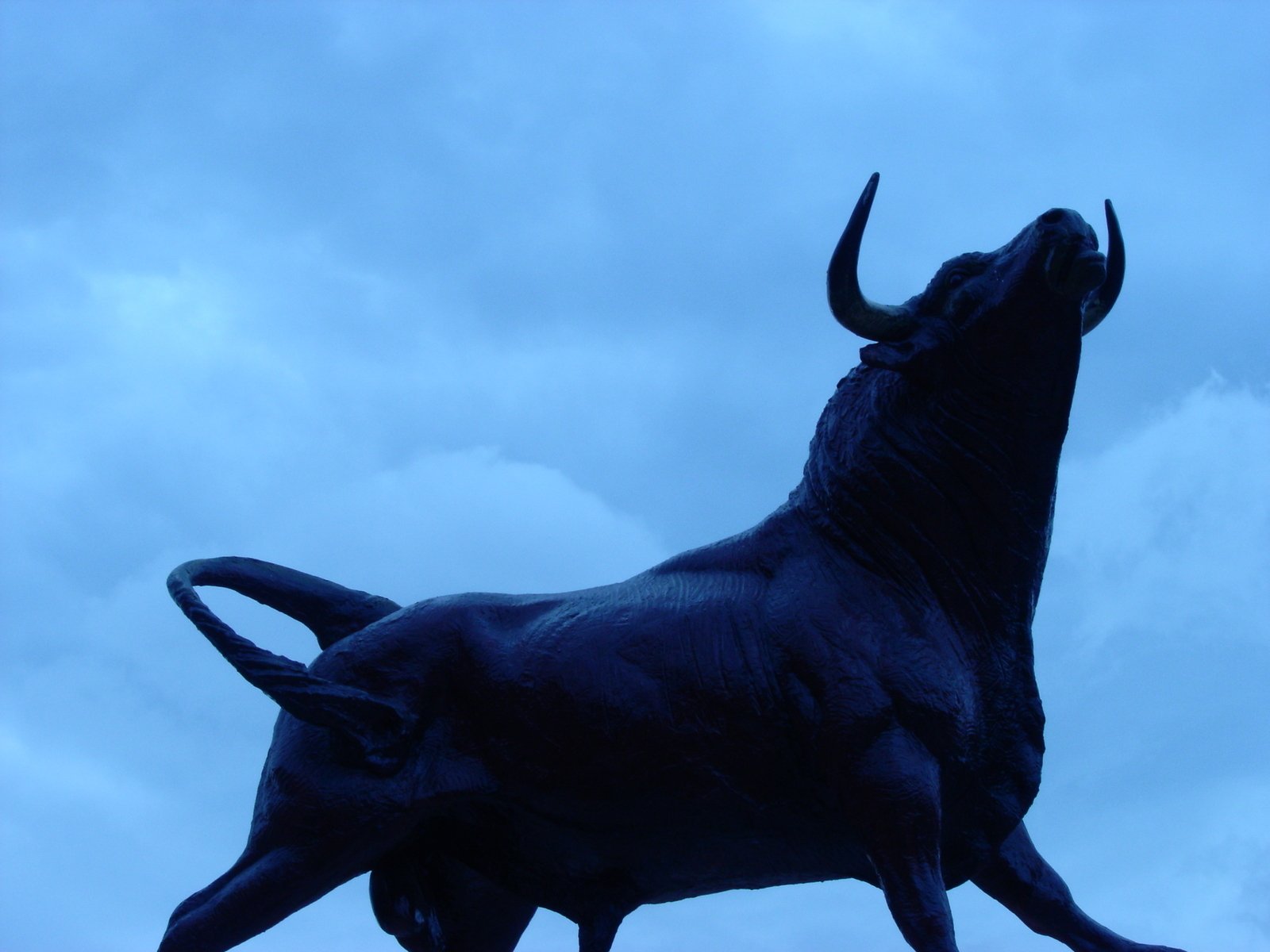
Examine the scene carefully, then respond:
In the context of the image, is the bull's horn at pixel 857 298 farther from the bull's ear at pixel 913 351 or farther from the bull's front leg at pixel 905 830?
the bull's front leg at pixel 905 830

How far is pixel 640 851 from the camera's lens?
5.10 metres

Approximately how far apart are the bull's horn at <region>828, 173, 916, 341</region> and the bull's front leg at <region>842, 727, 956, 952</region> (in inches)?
51.2

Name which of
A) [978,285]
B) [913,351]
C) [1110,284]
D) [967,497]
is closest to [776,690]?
[967,497]

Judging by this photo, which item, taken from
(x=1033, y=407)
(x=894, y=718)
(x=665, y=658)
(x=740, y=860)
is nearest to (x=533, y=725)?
(x=665, y=658)

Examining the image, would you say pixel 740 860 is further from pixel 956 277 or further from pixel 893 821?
pixel 956 277

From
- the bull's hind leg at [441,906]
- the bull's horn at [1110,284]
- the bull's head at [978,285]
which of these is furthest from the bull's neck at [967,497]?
the bull's hind leg at [441,906]

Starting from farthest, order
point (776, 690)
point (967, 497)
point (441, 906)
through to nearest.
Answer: point (441, 906)
point (967, 497)
point (776, 690)

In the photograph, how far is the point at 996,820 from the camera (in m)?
4.87

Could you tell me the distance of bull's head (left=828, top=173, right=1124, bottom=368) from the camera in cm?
483

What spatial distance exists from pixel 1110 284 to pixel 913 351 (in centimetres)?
79

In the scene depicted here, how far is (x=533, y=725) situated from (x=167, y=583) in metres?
1.44

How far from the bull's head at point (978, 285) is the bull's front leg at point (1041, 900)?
1715mm

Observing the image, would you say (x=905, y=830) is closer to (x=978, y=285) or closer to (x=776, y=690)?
(x=776, y=690)

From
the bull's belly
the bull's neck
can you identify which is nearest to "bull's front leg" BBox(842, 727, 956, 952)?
the bull's belly
